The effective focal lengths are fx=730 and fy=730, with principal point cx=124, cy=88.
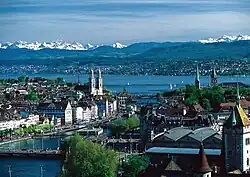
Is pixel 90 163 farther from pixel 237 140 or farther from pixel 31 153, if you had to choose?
pixel 31 153

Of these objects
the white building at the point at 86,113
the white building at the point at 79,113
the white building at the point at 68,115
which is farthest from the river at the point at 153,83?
the white building at the point at 68,115

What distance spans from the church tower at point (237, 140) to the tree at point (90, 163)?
13.1 ft

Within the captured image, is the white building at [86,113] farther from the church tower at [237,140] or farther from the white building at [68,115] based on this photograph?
the church tower at [237,140]

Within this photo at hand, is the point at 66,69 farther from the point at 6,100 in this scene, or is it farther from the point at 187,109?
the point at 187,109

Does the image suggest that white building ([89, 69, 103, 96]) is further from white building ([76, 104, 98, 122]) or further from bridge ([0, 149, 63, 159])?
bridge ([0, 149, 63, 159])

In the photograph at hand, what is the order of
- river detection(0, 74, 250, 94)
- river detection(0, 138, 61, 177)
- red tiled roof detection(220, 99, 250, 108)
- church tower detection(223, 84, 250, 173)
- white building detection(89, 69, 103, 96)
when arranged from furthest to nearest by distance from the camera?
river detection(0, 74, 250, 94), white building detection(89, 69, 103, 96), red tiled roof detection(220, 99, 250, 108), river detection(0, 138, 61, 177), church tower detection(223, 84, 250, 173)

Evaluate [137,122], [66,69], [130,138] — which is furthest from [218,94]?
[66,69]

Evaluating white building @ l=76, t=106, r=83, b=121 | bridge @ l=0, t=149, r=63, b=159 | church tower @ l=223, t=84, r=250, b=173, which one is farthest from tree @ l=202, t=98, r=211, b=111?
church tower @ l=223, t=84, r=250, b=173

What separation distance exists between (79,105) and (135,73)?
103439mm

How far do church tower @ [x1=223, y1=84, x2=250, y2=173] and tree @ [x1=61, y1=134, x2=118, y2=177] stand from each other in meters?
4.01

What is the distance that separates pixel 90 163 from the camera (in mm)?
20703

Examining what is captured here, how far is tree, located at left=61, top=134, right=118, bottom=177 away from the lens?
2033 cm

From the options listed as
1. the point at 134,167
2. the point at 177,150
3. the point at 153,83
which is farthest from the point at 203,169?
the point at 153,83

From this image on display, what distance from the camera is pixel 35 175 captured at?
26.6 meters
